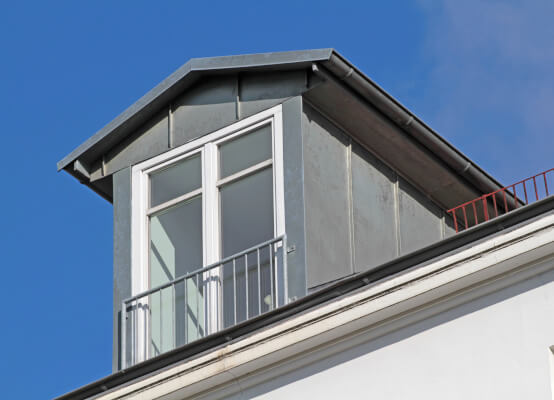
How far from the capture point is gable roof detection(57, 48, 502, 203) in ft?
54.5

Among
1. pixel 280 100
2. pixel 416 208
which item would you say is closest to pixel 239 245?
pixel 280 100

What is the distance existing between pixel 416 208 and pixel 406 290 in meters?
4.72

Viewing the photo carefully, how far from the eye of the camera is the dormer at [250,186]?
52.3 feet

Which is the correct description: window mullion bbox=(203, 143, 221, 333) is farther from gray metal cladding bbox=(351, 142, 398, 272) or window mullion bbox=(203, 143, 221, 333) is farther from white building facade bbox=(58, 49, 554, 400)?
gray metal cladding bbox=(351, 142, 398, 272)

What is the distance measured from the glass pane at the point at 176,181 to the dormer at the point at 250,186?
22 mm

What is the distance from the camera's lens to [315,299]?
14.2 m

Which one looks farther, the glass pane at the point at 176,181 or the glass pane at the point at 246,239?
the glass pane at the point at 176,181

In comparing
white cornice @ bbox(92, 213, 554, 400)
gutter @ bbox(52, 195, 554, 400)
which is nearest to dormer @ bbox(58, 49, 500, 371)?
gutter @ bbox(52, 195, 554, 400)

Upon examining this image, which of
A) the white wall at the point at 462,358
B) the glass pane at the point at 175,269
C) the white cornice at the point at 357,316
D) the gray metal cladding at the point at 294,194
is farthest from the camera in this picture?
the glass pane at the point at 175,269

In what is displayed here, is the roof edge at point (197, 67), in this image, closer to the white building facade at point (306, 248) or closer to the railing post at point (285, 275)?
the white building facade at point (306, 248)

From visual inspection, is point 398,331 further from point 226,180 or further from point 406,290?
point 226,180

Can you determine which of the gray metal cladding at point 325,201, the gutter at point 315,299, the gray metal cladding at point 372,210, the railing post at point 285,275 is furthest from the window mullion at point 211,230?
the gray metal cladding at point 372,210

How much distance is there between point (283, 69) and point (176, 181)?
1.78 m

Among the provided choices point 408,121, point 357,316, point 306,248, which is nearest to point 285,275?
point 306,248
